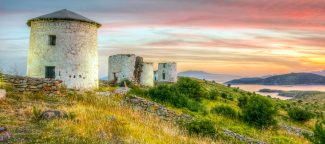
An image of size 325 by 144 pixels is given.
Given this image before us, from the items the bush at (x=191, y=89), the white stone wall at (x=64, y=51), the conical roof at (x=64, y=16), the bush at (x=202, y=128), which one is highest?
the conical roof at (x=64, y=16)

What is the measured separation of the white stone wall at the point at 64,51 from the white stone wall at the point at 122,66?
319 inches

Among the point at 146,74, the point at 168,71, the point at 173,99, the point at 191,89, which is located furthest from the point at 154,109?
the point at 168,71

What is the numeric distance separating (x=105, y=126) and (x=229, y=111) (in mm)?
14521

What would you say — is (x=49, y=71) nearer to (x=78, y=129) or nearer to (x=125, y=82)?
(x=125, y=82)

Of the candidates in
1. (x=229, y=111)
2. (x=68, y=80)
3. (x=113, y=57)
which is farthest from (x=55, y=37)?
(x=229, y=111)

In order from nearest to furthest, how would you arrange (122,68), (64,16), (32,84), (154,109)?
(32,84) < (154,109) < (64,16) < (122,68)

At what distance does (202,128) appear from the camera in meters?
Answer: 12.6

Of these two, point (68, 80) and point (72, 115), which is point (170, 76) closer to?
point (68, 80)

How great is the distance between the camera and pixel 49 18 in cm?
2609

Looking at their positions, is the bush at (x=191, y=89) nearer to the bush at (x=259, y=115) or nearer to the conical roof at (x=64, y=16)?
the bush at (x=259, y=115)

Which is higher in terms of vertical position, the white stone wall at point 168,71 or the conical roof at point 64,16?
the conical roof at point 64,16

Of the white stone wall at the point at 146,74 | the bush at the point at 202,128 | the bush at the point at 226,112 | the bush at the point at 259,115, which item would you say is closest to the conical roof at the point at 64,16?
the bush at the point at 226,112

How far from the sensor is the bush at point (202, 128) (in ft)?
41.0

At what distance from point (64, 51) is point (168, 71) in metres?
33.7
